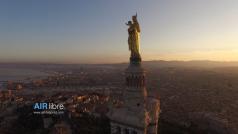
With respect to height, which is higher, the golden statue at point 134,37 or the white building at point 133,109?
the golden statue at point 134,37

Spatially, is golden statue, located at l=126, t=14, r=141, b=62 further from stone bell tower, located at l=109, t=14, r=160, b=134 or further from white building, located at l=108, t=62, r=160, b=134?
white building, located at l=108, t=62, r=160, b=134

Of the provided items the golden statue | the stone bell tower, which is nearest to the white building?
the stone bell tower

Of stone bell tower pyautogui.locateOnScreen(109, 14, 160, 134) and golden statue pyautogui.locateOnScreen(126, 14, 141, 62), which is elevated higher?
golden statue pyautogui.locateOnScreen(126, 14, 141, 62)

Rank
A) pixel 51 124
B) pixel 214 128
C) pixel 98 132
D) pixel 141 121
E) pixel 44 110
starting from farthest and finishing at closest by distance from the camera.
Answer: pixel 214 128 → pixel 44 110 → pixel 51 124 → pixel 98 132 → pixel 141 121

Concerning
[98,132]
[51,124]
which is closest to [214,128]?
[98,132]

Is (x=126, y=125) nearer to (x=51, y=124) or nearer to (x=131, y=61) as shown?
(x=131, y=61)

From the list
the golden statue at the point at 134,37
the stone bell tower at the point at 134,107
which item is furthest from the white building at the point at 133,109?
the golden statue at the point at 134,37

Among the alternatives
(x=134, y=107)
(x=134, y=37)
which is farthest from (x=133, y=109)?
(x=134, y=37)

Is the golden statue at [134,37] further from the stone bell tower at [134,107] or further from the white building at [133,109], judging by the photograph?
the white building at [133,109]

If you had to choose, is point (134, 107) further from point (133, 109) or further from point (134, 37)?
point (134, 37)
